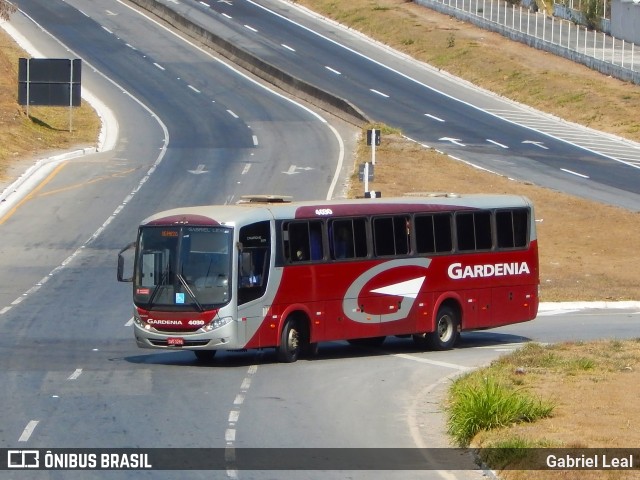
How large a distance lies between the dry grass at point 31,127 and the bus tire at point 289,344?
84.2 feet

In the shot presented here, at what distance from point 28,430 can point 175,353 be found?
30.3 ft

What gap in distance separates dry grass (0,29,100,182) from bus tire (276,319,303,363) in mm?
25662

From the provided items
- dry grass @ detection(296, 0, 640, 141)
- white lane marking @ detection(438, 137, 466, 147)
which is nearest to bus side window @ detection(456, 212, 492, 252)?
white lane marking @ detection(438, 137, 466, 147)

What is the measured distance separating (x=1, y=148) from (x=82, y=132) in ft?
22.6

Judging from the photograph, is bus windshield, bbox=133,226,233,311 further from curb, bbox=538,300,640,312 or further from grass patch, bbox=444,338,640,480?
curb, bbox=538,300,640,312

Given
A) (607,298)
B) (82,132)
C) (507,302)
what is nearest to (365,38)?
(82,132)

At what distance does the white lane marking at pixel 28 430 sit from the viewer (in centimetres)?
1463

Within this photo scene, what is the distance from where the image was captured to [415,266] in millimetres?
24516

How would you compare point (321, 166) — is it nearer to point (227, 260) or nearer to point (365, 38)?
point (227, 260)

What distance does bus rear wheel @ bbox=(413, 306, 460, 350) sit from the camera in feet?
81.4

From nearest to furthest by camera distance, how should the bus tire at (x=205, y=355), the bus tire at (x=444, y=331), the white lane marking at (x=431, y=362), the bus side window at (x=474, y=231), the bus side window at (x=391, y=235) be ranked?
1. the white lane marking at (x=431, y=362)
2. the bus tire at (x=205, y=355)
3. the bus side window at (x=391, y=235)
4. the bus tire at (x=444, y=331)
5. the bus side window at (x=474, y=231)

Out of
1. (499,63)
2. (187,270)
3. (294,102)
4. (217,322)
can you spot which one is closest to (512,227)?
(217,322)

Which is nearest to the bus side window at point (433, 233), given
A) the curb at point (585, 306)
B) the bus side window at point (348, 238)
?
the bus side window at point (348, 238)

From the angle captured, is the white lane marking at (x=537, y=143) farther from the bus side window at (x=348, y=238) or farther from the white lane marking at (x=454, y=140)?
the bus side window at (x=348, y=238)
